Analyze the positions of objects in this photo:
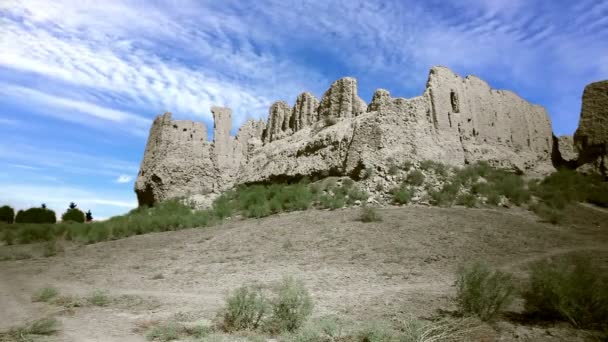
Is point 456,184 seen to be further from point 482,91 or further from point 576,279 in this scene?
point 576,279

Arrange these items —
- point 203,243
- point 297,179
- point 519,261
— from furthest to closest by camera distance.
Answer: point 297,179, point 203,243, point 519,261

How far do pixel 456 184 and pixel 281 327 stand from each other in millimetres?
12337

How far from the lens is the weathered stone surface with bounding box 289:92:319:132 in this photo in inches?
915

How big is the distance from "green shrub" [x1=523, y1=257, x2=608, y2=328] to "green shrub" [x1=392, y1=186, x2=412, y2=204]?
9.26 meters

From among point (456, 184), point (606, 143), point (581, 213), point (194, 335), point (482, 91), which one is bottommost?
point (194, 335)

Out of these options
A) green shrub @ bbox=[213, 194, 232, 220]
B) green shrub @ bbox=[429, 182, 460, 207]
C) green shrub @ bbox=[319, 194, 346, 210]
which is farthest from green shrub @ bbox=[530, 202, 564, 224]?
green shrub @ bbox=[213, 194, 232, 220]

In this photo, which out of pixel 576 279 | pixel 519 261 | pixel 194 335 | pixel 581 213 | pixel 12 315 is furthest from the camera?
pixel 581 213

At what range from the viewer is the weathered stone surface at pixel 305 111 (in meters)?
23.2

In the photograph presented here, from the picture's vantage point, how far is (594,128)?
2047cm

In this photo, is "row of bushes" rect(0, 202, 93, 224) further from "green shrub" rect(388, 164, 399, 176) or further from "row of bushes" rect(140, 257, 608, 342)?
"row of bushes" rect(140, 257, 608, 342)

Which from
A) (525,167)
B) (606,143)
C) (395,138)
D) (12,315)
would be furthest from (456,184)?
(12,315)

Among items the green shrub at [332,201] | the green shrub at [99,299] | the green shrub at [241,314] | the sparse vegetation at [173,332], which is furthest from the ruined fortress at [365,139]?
the sparse vegetation at [173,332]

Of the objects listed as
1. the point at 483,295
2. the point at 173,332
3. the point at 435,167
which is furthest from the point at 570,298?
the point at 435,167

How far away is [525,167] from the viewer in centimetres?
2111
